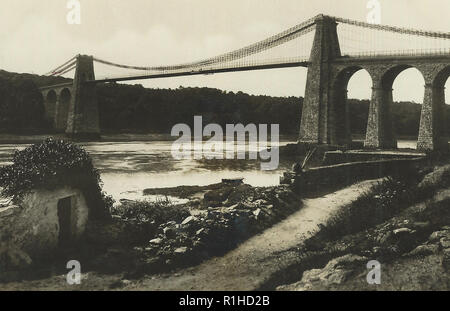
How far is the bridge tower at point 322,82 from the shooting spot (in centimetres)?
3272

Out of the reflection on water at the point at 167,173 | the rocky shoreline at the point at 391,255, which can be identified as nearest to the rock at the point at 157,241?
the rocky shoreline at the point at 391,255

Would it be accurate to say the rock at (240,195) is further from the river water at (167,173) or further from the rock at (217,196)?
the river water at (167,173)

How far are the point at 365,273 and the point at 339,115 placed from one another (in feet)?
89.9

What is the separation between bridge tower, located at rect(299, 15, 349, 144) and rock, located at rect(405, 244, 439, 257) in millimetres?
25391

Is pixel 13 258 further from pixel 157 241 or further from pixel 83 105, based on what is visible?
pixel 83 105

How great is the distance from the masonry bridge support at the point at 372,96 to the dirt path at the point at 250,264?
19.2 metres

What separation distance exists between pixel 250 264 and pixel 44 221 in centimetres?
439

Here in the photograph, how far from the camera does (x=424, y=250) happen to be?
763 cm

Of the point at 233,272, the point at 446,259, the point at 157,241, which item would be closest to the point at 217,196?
the point at 157,241

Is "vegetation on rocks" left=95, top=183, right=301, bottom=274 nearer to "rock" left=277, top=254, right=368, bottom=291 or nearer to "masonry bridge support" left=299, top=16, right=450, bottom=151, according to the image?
"rock" left=277, top=254, right=368, bottom=291

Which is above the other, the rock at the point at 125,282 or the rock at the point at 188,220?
the rock at the point at 188,220

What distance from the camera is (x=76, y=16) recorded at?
431 inches
